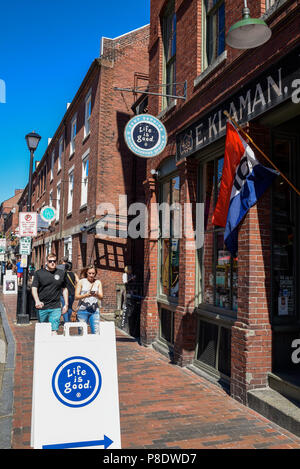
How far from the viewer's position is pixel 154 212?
32.2 ft

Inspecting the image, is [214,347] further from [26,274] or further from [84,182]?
[84,182]

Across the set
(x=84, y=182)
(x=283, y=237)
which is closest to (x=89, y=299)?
(x=283, y=237)

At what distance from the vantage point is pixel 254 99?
18.0 ft

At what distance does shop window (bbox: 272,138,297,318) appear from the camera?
573cm

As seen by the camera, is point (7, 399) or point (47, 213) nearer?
point (7, 399)

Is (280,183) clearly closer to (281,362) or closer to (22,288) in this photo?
(281,362)

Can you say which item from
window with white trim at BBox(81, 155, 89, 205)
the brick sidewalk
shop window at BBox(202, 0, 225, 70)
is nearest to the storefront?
the brick sidewalk

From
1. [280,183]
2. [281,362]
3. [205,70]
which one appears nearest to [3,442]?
[281,362]

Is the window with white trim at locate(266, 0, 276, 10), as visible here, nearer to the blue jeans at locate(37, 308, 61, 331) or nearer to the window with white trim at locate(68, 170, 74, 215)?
the blue jeans at locate(37, 308, 61, 331)

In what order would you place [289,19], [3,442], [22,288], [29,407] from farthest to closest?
[22,288], [29,407], [289,19], [3,442]

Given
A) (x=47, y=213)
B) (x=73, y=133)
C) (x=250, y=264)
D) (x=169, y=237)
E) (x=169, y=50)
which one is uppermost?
(x=73, y=133)

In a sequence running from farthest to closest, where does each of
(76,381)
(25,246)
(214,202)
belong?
(25,246) → (214,202) → (76,381)

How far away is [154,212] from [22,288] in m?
5.45

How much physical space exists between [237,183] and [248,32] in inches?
77.4
